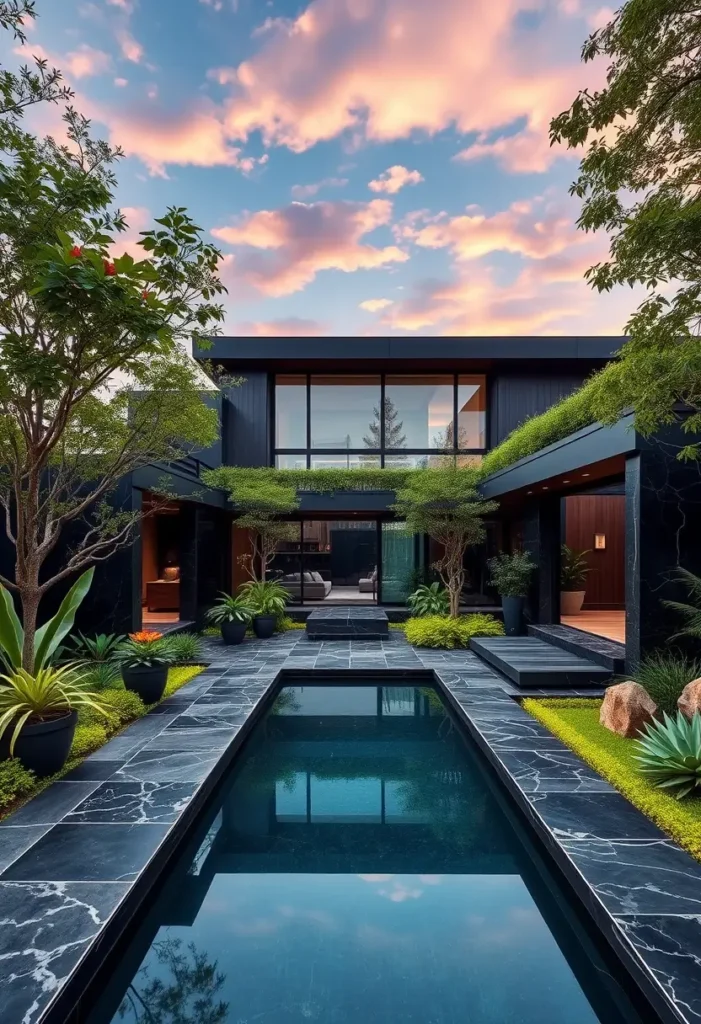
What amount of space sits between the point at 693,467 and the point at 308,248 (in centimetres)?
875

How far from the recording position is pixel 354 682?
8.52m

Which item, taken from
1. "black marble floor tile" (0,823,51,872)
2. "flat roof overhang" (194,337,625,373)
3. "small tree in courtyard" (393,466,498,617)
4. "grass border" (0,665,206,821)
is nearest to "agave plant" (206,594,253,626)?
"grass border" (0,665,206,821)

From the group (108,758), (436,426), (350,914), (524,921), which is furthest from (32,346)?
(436,426)

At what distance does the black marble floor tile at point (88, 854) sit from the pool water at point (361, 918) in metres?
0.33

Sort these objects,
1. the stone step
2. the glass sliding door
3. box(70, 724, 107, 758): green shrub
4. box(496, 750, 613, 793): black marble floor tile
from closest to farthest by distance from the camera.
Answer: box(496, 750, 613, 793): black marble floor tile
box(70, 724, 107, 758): green shrub
the stone step
the glass sliding door

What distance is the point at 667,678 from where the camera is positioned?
5480 mm

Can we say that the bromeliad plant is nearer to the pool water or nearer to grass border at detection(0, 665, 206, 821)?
grass border at detection(0, 665, 206, 821)

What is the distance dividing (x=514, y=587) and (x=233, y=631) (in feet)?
19.6

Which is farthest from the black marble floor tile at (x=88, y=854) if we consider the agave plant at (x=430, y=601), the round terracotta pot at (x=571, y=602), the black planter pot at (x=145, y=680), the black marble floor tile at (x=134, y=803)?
the round terracotta pot at (x=571, y=602)

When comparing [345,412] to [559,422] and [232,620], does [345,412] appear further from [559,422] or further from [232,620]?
[559,422]

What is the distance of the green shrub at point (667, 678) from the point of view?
17.6ft

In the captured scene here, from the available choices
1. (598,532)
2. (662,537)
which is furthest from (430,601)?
(662,537)

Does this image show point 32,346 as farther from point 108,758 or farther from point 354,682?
point 354,682

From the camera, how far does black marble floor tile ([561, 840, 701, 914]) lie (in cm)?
284
